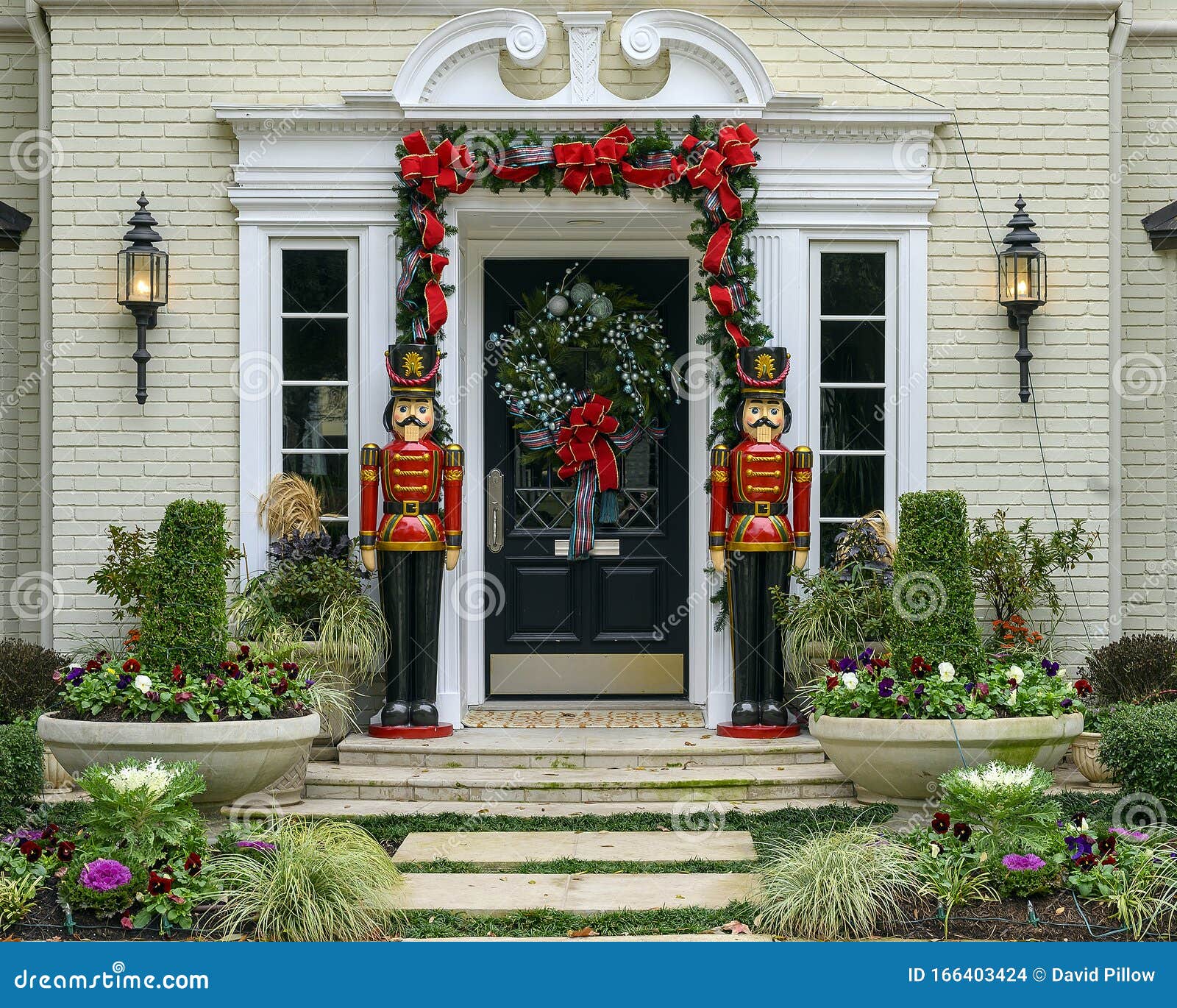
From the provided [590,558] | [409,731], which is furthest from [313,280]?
[409,731]

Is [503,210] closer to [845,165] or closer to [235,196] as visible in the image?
[235,196]

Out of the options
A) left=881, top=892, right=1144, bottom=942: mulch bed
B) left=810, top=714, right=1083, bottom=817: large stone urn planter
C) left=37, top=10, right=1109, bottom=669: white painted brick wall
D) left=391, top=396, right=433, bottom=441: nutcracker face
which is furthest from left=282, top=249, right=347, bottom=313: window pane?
left=881, top=892, right=1144, bottom=942: mulch bed

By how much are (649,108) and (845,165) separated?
4.16 feet

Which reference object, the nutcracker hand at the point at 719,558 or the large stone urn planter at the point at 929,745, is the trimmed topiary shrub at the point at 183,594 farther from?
the large stone urn planter at the point at 929,745

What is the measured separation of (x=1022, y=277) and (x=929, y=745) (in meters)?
3.20

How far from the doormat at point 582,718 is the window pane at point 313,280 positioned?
269 centimetres

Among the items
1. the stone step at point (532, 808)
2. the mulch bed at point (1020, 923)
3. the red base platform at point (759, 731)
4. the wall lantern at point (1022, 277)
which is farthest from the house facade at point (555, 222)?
the mulch bed at point (1020, 923)

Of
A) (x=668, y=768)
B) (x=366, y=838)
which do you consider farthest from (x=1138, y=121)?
(x=366, y=838)

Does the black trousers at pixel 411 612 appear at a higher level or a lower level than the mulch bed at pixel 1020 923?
higher

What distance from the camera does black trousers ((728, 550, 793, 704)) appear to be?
284 inches

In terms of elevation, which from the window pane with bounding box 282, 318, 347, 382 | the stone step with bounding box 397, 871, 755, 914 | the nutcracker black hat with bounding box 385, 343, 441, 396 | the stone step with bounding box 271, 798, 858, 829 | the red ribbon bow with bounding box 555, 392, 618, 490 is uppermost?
the window pane with bounding box 282, 318, 347, 382

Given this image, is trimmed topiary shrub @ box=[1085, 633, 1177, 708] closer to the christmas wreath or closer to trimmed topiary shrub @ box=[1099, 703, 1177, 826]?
trimmed topiary shrub @ box=[1099, 703, 1177, 826]

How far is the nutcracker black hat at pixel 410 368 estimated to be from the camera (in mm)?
7082

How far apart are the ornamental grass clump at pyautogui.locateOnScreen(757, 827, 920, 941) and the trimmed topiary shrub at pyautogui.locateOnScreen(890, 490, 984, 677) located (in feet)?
4.79
